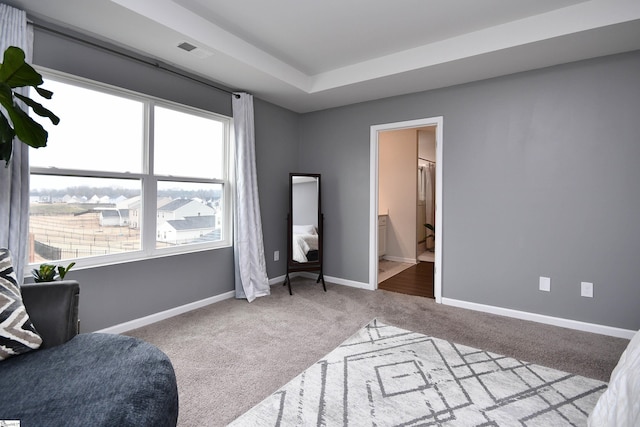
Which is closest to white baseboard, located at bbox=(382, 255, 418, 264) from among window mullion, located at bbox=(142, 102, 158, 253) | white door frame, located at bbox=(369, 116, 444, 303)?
white door frame, located at bbox=(369, 116, 444, 303)

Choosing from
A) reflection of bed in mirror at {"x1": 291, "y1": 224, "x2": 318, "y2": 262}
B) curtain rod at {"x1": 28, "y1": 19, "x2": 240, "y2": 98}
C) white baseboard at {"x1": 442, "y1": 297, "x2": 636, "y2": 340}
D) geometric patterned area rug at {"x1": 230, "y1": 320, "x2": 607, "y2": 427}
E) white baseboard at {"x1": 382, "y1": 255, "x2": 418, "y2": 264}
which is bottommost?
geometric patterned area rug at {"x1": 230, "y1": 320, "x2": 607, "y2": 427}

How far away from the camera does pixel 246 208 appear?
3.77 m

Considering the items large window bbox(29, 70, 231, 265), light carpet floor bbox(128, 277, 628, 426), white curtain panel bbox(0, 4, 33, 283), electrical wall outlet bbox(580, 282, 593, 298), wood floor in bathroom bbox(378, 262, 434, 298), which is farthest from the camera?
wood floor in bathroom bbox(378, 262, 434, 298)

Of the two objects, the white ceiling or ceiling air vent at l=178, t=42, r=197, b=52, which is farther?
ceiling air vent at l=178, t=42, r=197, b=52

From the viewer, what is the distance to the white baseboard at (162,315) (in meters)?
2.77

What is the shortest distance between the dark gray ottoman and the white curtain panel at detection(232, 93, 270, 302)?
7.29ft

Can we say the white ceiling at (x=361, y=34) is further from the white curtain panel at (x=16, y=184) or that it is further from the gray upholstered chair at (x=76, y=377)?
the gray upholstered chair at (x=76, y=377)

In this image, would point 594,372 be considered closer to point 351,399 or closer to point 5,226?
point 351,399

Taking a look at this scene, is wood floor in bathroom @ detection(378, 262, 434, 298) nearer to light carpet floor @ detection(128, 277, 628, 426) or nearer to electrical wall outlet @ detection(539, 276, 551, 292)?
light carpet floor @ detection(128, 277, 628, 426)

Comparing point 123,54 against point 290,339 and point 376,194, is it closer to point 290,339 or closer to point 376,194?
point 290,339

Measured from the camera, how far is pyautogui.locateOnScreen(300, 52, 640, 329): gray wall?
9.08ft

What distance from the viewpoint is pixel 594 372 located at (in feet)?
7.18

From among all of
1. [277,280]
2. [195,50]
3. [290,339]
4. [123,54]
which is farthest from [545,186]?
[123,54]

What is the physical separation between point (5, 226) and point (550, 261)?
443 centimetres
